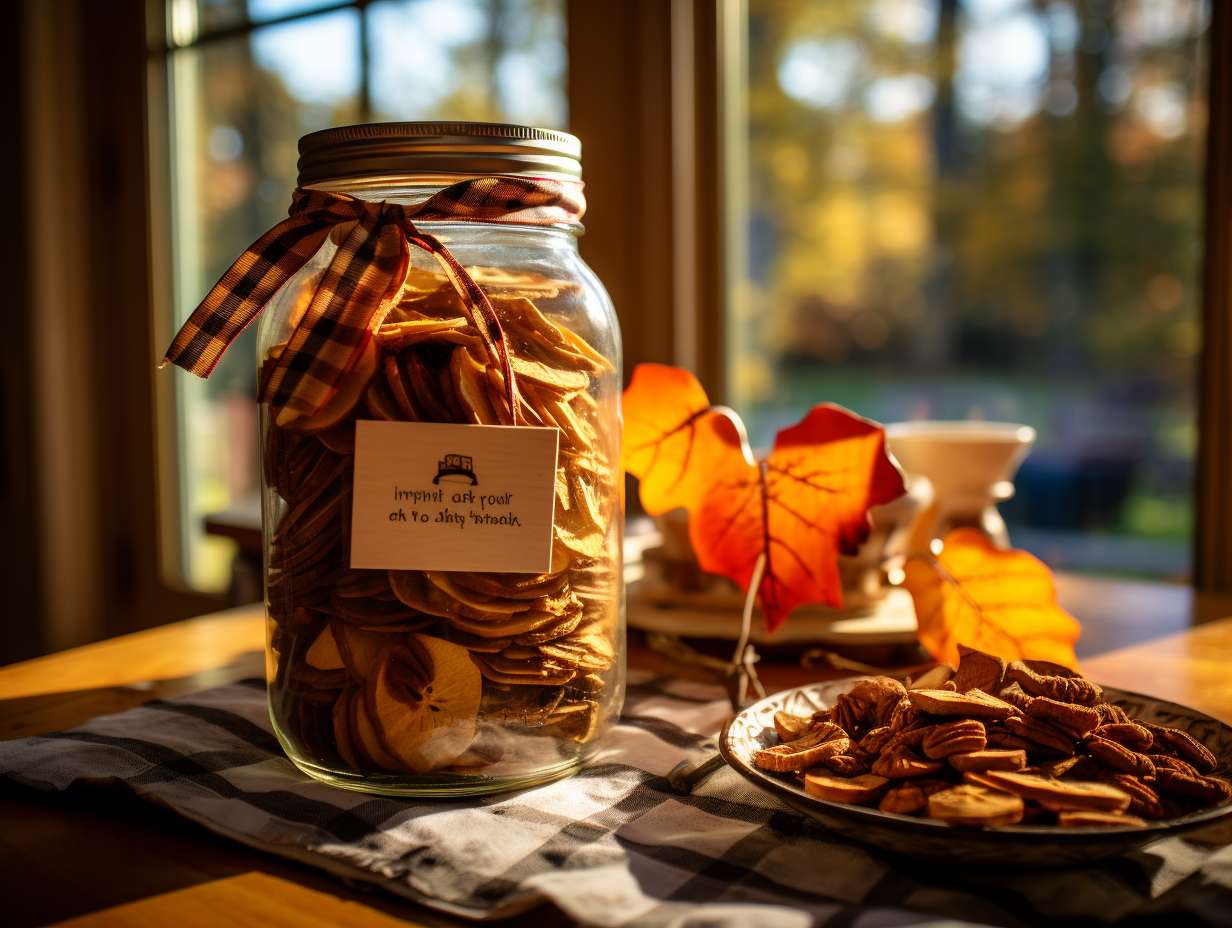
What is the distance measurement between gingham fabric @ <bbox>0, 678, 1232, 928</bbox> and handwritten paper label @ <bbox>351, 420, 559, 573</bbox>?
0.12 m

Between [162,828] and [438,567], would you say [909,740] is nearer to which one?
[438,567]

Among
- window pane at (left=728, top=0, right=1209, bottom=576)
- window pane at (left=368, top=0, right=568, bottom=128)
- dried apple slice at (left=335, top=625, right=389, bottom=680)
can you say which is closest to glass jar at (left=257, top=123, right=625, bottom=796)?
dried apple slice at (left=335, top=625, right=389, bottom=680)

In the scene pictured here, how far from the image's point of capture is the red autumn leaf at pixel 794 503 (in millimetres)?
657

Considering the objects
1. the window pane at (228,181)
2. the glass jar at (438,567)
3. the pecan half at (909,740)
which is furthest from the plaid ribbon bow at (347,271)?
the window pane at (228,181)

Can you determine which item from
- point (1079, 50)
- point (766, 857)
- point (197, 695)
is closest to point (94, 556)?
point (197, 695)

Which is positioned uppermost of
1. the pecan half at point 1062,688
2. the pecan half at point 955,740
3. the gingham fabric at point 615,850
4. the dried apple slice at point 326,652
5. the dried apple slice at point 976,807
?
the dried apple slice at point 326,652

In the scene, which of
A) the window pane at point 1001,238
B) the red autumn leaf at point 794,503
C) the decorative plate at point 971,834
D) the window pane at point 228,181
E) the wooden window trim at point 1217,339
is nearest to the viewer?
the decorative plate at point 971,834

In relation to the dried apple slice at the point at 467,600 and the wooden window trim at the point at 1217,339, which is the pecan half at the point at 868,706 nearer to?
the dried apple slice at the point at 467,600

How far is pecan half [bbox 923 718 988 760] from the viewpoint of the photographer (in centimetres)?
47

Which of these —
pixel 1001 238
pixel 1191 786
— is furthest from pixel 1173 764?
pixel 1001 238

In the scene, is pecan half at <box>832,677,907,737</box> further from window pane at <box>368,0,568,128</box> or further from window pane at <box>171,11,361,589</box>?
window pane at <box>171,11,361,589</box>

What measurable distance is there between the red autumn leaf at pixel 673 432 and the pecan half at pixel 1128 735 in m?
0.27

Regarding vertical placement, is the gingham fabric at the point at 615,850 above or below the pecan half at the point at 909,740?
below

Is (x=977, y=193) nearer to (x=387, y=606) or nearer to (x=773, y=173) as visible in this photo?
(x=773, y=173)
